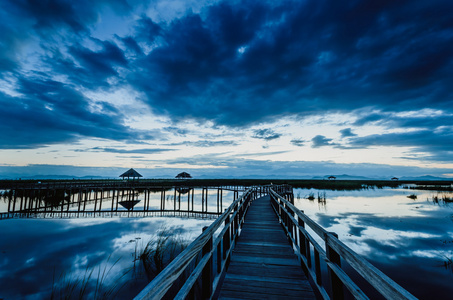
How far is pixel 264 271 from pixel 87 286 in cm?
615

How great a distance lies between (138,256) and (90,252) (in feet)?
9.92

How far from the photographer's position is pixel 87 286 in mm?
6531

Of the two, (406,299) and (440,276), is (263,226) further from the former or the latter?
(406,299)

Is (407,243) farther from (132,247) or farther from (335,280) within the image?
(132,247)

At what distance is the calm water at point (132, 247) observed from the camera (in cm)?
666

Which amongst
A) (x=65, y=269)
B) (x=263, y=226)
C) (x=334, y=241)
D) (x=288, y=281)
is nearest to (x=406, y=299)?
→ (x=334, y=241)

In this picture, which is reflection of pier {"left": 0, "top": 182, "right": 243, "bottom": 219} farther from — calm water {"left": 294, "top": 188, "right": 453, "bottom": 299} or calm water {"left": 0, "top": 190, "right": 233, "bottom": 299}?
calm water {"left": 294, "top": 188, "right": 453, "bottom": 299}

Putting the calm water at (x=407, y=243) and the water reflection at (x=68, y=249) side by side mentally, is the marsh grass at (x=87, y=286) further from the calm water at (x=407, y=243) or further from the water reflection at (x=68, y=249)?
the calm water at (x=407, y=243)

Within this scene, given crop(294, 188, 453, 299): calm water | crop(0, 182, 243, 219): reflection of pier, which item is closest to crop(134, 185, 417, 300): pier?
crop(294, 188, 453, 299): calm water

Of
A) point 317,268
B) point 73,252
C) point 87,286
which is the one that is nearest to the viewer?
point 317,268

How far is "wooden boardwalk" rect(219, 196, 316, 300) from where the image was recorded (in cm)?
343

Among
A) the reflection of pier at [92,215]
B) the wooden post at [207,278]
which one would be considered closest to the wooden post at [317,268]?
the wooden post at [207,278]

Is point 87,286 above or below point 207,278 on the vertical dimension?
below

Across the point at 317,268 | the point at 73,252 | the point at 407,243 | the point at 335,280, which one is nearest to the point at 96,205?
the point at 73,252
